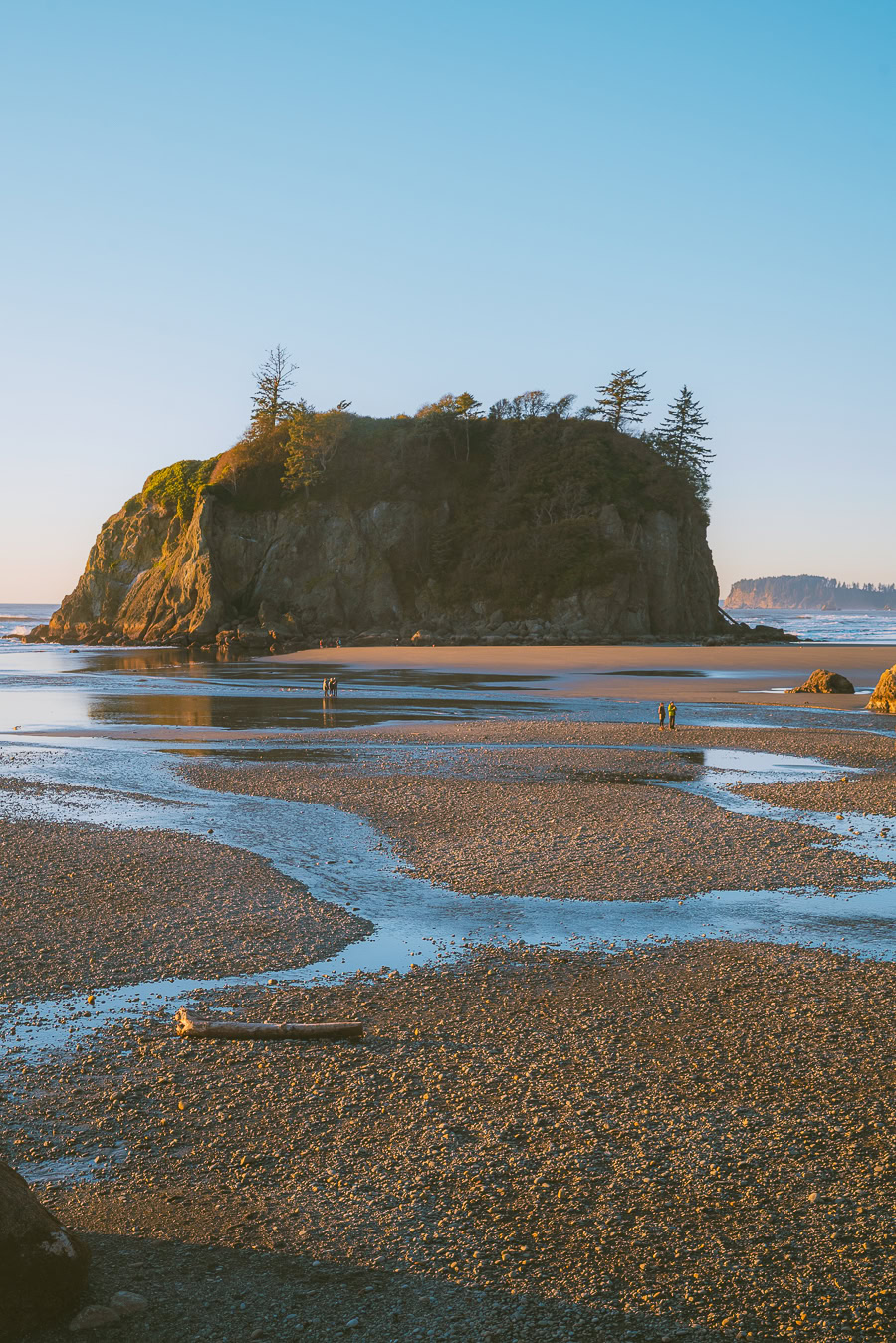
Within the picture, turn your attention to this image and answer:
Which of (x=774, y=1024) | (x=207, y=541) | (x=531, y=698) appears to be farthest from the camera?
(x=207, y=541)

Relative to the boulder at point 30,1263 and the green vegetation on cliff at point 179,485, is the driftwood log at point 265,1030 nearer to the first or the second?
the boulder at point 30,1263

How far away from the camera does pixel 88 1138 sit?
6.10 meters

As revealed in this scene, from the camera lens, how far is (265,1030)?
24.8 feet

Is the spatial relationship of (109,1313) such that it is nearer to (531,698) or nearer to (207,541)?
(531,698)

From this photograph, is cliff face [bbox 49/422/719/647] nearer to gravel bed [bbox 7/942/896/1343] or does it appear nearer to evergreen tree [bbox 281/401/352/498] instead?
evergreen tree [bbox 281/401/352/498]

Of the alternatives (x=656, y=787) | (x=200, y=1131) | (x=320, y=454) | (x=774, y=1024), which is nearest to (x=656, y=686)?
(x=656, y=787)

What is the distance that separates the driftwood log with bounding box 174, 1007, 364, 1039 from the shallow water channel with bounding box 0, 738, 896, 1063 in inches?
30.4

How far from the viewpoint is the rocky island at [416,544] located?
87.2m

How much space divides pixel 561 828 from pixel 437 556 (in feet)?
259

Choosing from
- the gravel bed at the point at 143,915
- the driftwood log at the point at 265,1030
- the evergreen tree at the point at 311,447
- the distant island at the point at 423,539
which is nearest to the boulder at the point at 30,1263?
the driftwood log at the point at 265,1030

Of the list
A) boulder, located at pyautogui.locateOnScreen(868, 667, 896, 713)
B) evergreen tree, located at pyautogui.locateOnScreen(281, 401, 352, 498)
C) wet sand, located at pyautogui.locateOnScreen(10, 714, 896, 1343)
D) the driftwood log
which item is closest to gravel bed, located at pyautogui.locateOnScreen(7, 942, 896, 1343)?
wet sand, located at pyautogui.locateOnScreen(10, 714, 896, 1343)

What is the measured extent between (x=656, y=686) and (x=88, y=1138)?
37.8 m

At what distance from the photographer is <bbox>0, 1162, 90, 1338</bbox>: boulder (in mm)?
4301

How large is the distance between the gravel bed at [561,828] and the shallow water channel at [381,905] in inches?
17.6
